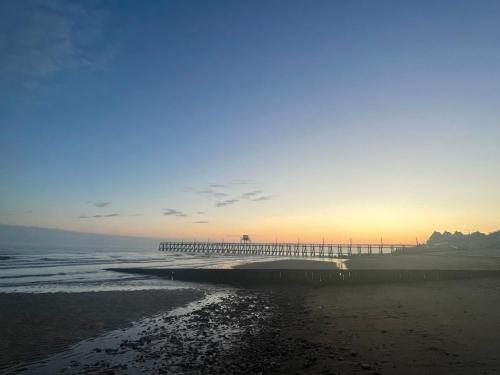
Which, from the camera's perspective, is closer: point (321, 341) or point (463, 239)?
point (321, 341)

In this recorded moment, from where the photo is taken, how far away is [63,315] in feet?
61.7

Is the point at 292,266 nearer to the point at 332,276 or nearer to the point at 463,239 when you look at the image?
the point at 332,276

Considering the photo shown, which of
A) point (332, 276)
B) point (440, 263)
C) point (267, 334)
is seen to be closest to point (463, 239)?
point (440, 263)

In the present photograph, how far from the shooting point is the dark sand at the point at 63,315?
13102 millimetres

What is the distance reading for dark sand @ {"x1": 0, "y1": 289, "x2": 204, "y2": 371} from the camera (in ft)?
43.0

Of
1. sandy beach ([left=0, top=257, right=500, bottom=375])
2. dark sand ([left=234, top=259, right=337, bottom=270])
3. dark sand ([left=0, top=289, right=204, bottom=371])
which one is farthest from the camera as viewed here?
dark sand ([left=234, top=259, right=337, bottom=270])

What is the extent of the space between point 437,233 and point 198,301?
202613 millimetres

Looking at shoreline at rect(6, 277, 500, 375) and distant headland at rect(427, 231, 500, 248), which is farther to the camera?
distant headland at rect(427, 231, 500, 248)

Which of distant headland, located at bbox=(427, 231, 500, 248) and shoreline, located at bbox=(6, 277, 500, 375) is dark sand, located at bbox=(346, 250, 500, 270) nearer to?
shoreline, located at bbox=(6, 277, 500, 375)

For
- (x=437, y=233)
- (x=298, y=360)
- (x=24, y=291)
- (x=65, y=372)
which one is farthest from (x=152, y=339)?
(x=437, y=233)

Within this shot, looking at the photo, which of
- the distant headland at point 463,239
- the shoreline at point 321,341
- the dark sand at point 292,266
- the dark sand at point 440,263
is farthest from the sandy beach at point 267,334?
the distant headland at point 463,239

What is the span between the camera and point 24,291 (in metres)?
27.5

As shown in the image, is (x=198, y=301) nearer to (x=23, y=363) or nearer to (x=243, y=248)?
(x=23, y=363)

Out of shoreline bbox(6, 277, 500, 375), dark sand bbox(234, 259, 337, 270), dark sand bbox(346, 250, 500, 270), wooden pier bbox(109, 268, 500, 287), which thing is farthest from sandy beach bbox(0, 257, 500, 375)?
dark sand bbox(234, 259, 337, 270)
